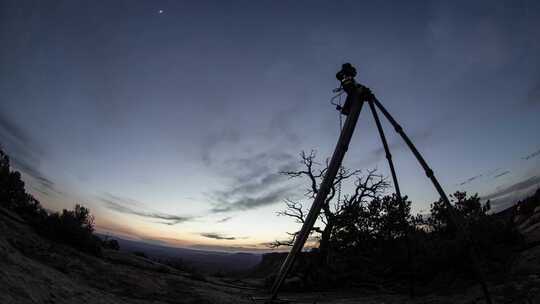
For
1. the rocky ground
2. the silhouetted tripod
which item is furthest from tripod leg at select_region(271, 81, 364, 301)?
the rocky ground

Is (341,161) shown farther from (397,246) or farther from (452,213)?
(397,246)

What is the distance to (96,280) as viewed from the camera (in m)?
5.73

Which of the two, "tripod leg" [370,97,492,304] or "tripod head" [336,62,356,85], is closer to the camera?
"tripod leg" [370,97,492,304]

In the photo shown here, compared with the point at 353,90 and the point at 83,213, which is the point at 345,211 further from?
the point at 83,213

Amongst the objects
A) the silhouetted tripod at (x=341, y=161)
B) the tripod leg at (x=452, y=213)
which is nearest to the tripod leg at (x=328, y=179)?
the silhouetted tripod at (x=341, y=161)

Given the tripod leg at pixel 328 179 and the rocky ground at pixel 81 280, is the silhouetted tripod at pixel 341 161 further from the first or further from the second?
the rocky ground at pixel 81 280

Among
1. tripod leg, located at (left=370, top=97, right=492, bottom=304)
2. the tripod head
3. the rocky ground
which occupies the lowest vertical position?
the rocky ground

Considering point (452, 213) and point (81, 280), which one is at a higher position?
point (452, 213)

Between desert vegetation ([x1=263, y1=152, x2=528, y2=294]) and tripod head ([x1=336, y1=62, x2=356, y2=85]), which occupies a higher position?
tripod head ([x1=336, y1=62, x2=356, y2=85])

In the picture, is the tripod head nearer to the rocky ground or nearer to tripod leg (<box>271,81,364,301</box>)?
tripod leg (<box>271,81,364,301</box>)

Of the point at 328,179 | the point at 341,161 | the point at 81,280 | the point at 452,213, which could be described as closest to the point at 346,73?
the point at 341,161

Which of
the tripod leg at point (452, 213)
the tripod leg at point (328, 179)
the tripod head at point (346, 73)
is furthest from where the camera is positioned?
the tripod head at point (346, 73)

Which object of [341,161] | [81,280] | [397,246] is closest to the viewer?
[341,161]

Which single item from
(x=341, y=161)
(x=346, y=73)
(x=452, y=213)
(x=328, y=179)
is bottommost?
(x=452, y=213)
